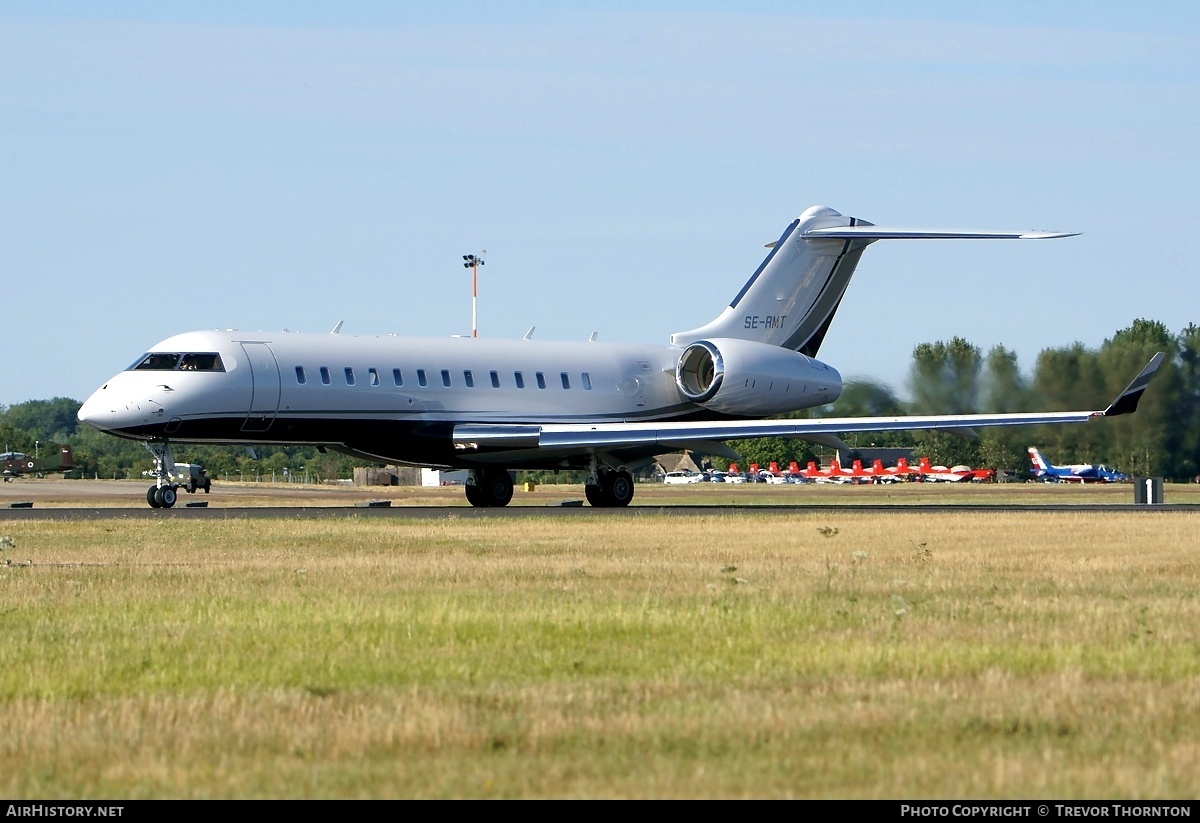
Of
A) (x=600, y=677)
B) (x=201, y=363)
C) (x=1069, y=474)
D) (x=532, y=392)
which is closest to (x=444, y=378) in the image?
(x=532, y=392)

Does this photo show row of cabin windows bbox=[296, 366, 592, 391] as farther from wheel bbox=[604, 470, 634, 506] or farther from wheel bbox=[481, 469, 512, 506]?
wheel bbox=[604, 470, 634, 506]

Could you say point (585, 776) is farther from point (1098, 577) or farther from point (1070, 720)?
point (1098, 577)

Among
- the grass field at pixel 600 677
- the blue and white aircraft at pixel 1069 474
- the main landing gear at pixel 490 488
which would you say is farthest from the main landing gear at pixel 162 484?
the blue and white aircraft at pixel 1069 474

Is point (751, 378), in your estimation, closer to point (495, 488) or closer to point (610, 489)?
point (610, 489)

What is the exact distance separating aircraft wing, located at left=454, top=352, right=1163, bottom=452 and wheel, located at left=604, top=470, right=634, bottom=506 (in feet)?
4.87

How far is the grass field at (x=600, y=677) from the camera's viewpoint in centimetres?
733

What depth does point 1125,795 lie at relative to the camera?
6703 mm

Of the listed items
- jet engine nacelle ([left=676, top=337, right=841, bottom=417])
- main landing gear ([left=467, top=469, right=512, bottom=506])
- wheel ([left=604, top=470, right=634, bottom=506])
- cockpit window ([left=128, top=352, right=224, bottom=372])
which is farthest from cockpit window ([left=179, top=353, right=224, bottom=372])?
jet engine nacelle ([left=676, top=337, right=841, bottom=417])

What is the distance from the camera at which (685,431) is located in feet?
123

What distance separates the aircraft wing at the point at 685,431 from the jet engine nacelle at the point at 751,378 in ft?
9.91

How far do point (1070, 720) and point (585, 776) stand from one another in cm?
273

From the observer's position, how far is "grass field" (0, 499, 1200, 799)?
289 inches

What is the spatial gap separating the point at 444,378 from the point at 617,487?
197 inches

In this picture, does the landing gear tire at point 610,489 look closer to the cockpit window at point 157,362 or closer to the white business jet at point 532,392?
the white business jet at point 532,392
